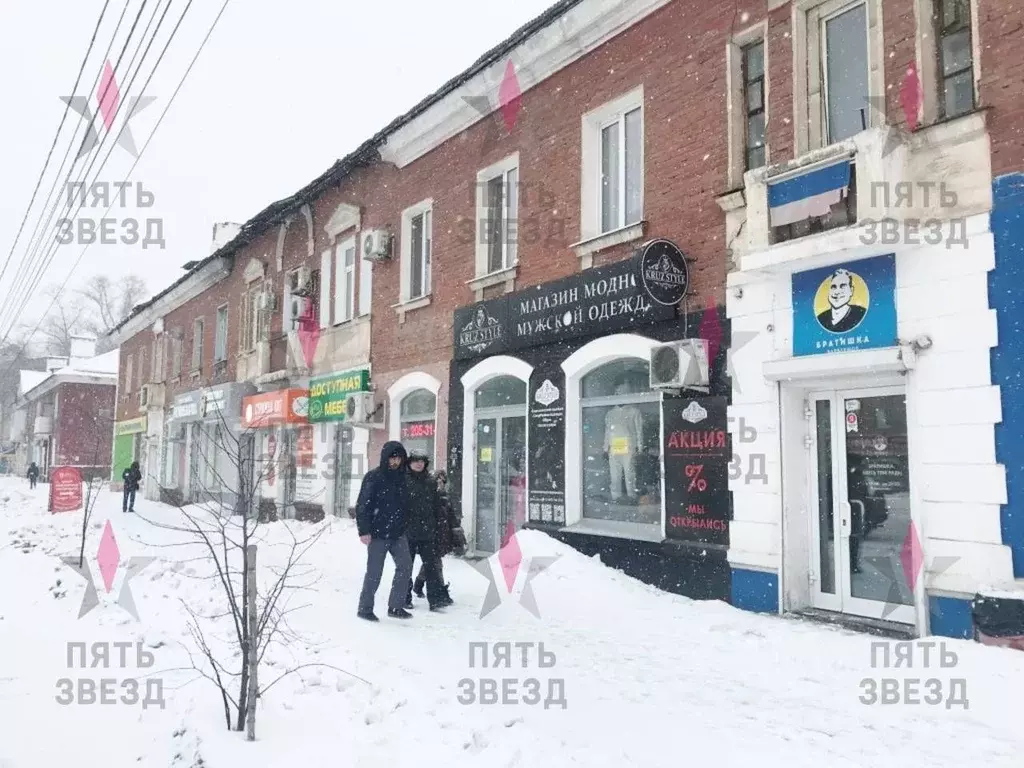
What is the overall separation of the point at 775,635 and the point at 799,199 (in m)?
3.76

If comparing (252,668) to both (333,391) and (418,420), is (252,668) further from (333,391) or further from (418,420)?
(333,391)

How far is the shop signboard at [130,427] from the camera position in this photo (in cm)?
2898

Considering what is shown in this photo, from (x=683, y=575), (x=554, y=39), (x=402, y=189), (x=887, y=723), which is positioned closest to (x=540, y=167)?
(x=554, y=39)

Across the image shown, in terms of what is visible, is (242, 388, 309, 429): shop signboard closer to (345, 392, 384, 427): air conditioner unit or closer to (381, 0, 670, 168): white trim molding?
(345, 392, 384, 427): air conditioner unit

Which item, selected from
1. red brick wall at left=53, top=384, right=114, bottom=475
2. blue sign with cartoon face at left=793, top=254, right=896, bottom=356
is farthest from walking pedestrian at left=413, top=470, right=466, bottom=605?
red brick wall at left=53, top=384, right=114, bottom=475

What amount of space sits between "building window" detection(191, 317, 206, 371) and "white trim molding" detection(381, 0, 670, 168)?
488 inches

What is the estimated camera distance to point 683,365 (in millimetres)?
7961

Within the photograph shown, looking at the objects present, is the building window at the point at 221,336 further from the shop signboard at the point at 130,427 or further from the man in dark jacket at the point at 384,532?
the man in dark jacket at the point at 384,532

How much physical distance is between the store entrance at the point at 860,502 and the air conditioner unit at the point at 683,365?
1053mm

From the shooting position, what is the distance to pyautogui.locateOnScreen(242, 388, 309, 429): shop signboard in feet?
54.4

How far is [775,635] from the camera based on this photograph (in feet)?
21.3

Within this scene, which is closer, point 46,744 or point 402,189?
point 46,744

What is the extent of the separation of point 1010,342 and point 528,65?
7.09 metres

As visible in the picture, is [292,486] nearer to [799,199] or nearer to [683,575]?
[683,575]
